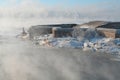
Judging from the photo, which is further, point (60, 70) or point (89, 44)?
point (89, 44)

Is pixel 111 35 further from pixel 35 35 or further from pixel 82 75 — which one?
pixel 82 75

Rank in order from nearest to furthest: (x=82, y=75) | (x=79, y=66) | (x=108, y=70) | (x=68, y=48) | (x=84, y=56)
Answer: (x=82, y=75), (x=108, y=70), (x=79, y=66), (x=84, y=56), (x=68, y=48)

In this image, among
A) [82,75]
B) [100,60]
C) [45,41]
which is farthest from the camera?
[45,41]

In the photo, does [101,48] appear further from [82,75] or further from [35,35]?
[35,35]

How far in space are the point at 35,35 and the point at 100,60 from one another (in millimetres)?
20293

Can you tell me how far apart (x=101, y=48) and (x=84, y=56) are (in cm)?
347

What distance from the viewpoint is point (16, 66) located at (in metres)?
16.4

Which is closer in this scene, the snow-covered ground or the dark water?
the dark water

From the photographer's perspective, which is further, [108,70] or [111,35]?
[111,35]

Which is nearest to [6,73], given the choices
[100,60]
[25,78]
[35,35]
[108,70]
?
[25,78]

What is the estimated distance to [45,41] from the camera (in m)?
31.1

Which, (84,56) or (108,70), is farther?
(84,56)

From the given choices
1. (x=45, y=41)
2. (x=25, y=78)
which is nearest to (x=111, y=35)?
(x=45, y=41)

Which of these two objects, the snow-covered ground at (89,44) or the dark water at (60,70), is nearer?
the dark water at (60,70)
